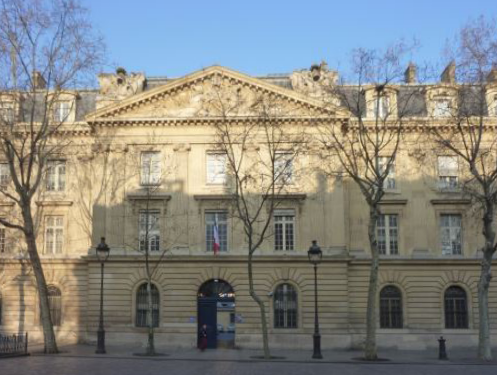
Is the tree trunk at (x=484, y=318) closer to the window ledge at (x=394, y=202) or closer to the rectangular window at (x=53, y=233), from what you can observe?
the window ledge at (x=394, y=202)

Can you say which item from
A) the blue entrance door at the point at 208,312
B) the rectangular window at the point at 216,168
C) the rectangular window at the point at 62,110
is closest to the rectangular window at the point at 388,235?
the rectangular window at the point at 216,168

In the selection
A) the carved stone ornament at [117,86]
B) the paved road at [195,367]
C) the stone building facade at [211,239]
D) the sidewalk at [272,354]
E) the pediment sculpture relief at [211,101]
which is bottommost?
the sidewalk at [272,354]

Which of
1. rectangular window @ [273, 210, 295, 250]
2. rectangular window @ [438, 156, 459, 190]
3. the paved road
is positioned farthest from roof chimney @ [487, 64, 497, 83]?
rectangular window @ [273, 210, 295, 250]

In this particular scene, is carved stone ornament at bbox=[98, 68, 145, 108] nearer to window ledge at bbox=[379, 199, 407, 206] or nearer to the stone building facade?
the stone building facade

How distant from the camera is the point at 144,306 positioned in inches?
1430

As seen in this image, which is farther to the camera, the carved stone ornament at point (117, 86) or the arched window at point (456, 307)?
the carved stone ornament at point (117, 86)

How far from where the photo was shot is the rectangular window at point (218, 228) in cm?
3684

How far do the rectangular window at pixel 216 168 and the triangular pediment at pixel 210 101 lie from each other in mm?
2443

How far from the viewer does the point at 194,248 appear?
36406 mm

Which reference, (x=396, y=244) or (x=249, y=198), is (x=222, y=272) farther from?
(x=396, y=244)

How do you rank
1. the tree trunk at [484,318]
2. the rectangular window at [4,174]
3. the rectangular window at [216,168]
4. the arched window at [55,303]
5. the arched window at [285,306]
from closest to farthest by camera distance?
the tree trunk at [484,318] < the arched window at [285,306] < the rectangular window at [216,168] < the arched window at [55,303] < the rectangular window at [4,174]

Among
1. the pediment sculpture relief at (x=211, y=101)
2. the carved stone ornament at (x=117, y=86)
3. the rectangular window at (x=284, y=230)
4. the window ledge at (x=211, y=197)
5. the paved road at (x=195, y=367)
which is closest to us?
the paved road at (x=195, y=367)

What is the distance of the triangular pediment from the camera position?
121 ft

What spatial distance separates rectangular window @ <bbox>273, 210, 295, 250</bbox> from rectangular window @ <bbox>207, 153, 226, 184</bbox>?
151 inches
